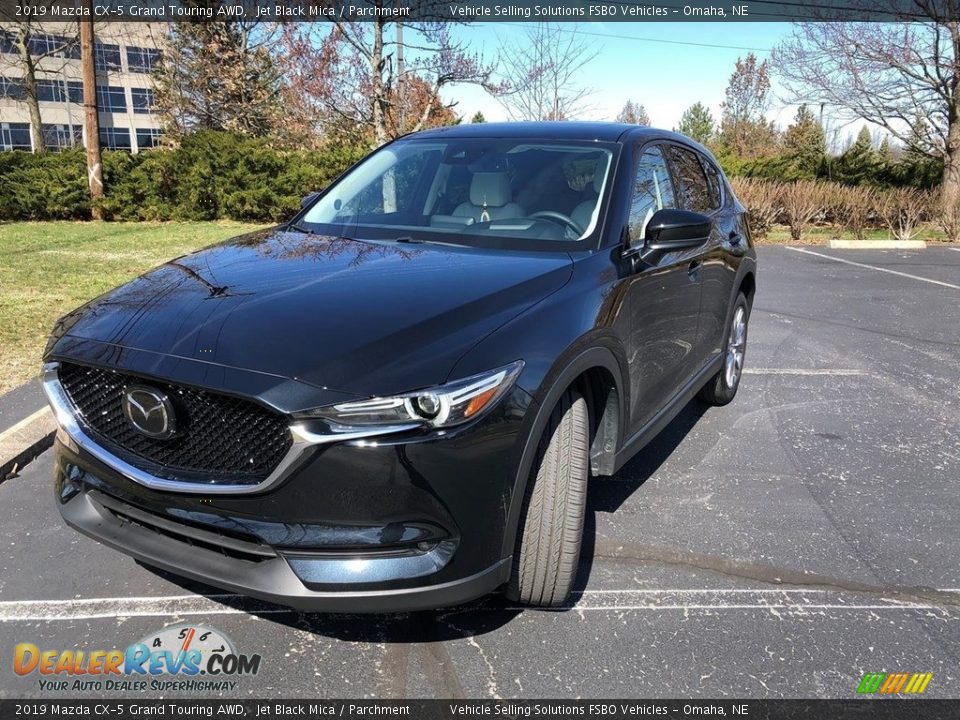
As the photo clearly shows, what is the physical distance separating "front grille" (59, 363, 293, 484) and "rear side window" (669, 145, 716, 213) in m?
2.91

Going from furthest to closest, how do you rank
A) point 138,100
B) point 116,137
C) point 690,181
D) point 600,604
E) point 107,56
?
point 116,137
point 138,100
point 107,56
point 690,181
point 600,604

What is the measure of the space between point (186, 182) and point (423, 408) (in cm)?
1801

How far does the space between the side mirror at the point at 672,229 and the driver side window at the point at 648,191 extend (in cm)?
8

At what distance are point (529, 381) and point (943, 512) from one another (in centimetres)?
262

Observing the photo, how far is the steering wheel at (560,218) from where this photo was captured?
129 inches

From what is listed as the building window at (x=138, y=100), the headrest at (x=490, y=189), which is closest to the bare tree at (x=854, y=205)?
the headrest at (x=490, y=189)

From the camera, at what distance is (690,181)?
177 inches

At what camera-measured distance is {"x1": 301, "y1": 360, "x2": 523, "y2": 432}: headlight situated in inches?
81.4

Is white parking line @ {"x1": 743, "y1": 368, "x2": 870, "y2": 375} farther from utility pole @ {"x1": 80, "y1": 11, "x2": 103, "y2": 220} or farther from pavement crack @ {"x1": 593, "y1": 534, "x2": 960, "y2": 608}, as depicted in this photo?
utility pole @ {"x1": 80, "y1": 11, "x2": 103, "y2": 220}

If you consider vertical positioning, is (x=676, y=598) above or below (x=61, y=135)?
below

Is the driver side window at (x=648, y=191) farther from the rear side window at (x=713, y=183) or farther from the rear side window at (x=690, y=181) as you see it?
the rear side window at (x=713, y=183)

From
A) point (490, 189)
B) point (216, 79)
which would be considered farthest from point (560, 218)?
point (216, 79)

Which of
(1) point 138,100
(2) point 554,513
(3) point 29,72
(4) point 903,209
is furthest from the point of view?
(1) point 138,100

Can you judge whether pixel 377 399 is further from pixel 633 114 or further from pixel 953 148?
pixel 633 114
